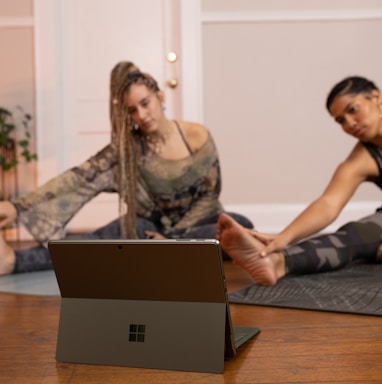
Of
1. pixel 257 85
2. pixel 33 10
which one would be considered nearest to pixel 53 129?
pixel 33 10

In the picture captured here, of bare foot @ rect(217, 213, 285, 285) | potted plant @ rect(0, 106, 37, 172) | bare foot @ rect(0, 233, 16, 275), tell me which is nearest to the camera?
bare foot @ rect(217, 213, 285, 285)

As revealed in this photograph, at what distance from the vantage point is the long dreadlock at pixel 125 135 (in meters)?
2.27

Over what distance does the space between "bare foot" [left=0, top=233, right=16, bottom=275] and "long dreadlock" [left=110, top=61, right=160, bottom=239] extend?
1.26 feet

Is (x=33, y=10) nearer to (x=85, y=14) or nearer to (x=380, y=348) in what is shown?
(x=85, y=14)

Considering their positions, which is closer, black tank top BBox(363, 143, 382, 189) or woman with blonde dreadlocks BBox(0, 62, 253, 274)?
black tank top BBox(363, 143, 382, 189)

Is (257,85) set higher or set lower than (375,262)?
higher

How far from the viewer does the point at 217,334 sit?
0.99m

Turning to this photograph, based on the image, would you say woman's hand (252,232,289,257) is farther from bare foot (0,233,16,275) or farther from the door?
the door

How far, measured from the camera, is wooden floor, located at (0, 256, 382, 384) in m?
0.99

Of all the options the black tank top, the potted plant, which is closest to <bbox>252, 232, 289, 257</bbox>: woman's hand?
the black tank top

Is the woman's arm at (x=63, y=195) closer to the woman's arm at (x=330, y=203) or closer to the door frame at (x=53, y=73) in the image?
the woman's arm at (x=330, y=203)

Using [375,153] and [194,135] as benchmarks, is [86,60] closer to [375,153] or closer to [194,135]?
[194,135]

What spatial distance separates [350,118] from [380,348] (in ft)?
2.98

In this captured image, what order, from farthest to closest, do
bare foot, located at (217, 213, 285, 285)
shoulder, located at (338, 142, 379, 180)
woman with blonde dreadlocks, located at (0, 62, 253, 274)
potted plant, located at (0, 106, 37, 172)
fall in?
potted plant, located at (0, 106, 37, 172), woman with blonde dreadlocks, located at (0, 62, 253, 274), shoulder, located at (338, 142, 379, 180), bare foot, located at (217, 213, 285, 285)
